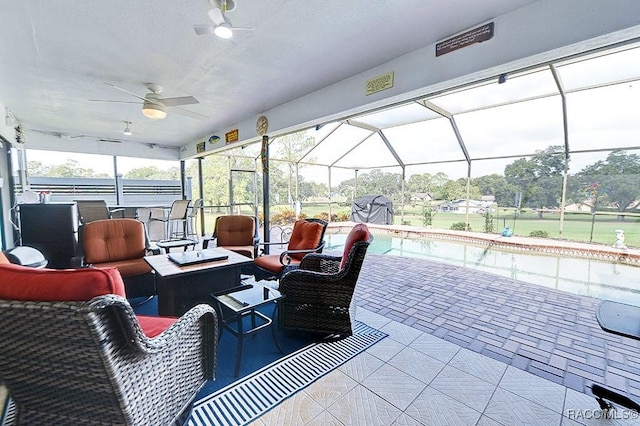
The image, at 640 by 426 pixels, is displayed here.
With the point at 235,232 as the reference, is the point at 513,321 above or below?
below

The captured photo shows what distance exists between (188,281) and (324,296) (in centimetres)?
128

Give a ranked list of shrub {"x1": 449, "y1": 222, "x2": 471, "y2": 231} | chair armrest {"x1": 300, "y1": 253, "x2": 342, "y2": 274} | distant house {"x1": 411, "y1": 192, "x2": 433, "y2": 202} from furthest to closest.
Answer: distant house {"x1": 411, "y1": 192, "x2": 433, "y2": 202}
shrub {"x1": 449, "y1": 222, "x2": 471, "y2": 231}
chair armrest {"x1": 300, "y1": 253, "x2": 342, "y2": 274}

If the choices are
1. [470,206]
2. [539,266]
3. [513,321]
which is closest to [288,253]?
[513,321]

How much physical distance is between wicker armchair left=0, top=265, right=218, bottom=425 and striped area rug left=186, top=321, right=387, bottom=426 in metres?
0.37

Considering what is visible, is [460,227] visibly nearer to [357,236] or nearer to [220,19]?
[357,236]

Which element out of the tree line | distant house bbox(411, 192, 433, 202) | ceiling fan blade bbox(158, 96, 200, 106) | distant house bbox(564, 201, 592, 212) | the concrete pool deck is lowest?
the concrete pool deck

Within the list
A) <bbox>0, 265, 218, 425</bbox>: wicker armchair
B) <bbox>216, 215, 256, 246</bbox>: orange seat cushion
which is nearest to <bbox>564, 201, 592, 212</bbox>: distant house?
<bbox>216, 215, 256, 246</bbox>: orange seat cushion

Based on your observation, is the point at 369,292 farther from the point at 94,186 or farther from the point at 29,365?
the point at 94,186

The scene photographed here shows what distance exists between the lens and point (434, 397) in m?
1.71

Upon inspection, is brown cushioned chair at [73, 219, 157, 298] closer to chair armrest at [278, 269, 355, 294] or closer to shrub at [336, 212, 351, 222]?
chair armrest at [278, 269, 355, 294]

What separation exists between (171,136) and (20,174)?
303 centimetres

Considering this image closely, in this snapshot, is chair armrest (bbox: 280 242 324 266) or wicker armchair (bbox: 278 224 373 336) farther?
chair armrest (bbox: 280 242 324 266)

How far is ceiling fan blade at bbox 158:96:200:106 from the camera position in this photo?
3417 millimetres

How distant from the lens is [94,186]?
7.40 metres
